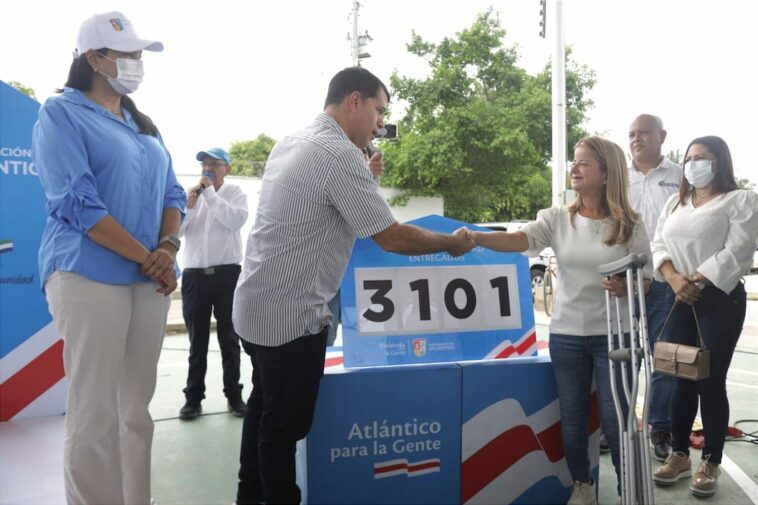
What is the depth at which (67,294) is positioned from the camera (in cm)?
205

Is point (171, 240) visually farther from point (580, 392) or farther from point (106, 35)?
point (580, 392)

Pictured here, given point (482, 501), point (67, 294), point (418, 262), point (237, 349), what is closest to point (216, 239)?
point (237, 349)

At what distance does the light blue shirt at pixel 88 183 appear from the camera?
2.03m

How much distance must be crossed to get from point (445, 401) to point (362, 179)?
1175mm

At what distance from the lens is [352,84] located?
2291mm

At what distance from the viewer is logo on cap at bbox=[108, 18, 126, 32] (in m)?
2.17

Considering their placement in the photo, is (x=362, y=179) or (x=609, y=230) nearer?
(x=362, y=179)

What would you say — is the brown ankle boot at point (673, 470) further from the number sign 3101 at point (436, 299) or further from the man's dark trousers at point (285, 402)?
the man's dark trousers at point (285, 402)

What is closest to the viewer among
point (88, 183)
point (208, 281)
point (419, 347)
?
point (88, 183)

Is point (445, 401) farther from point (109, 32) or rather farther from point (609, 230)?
point (109, 32)

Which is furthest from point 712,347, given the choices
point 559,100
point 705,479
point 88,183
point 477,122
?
point 477,122

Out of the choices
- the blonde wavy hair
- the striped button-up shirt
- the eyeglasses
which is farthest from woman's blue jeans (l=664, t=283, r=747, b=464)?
the eyeglasses

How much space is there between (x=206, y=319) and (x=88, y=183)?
2.45 meters

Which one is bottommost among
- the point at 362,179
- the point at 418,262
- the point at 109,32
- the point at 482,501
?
the point at 482,501
